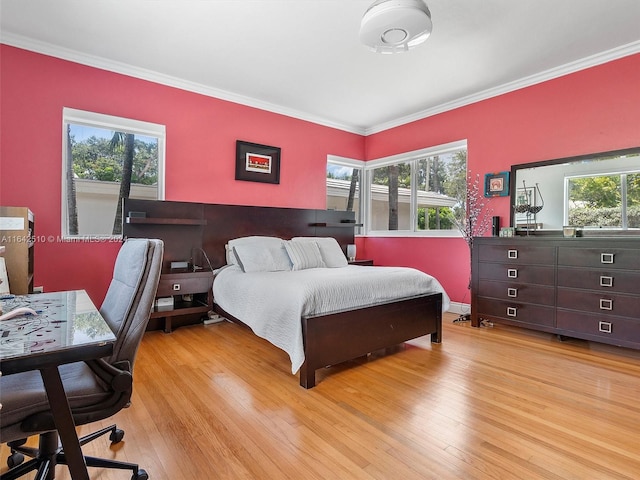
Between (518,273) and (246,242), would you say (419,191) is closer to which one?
(518,273)

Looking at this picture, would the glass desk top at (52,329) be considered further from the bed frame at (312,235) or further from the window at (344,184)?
the window at (344,184)

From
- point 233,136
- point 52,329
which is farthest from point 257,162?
point 52,329

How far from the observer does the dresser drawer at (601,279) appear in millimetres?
2779

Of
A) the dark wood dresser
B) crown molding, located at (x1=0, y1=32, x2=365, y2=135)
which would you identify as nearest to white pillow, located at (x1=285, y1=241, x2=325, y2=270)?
the dark wood dresser

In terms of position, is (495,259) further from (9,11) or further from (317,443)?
(9,11)

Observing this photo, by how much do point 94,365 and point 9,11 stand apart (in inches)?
123

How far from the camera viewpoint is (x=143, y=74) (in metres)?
3.69

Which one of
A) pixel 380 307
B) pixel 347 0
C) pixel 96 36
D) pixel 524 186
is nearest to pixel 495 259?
pixel 524 186

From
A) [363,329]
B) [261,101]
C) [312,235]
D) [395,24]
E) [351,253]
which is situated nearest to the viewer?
[395,24]

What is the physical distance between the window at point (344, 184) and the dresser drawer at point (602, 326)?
10.3 ft

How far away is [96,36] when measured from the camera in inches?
118

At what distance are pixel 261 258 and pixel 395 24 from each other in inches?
91.8

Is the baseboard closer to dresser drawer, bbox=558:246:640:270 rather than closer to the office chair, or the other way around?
dresser drawer, bbox=558:246:640:270

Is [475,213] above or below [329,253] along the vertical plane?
above
